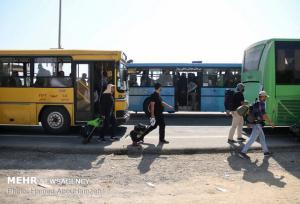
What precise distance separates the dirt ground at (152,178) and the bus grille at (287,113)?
7.32ft

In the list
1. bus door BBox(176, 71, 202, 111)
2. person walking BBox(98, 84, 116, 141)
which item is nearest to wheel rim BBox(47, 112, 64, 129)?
person walking BBox(98, 84, 116, 141)

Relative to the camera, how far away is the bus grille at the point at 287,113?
13195mm

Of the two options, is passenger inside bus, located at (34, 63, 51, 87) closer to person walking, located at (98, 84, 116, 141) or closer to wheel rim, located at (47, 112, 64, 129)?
wheel rim, located at (47, 112, 64, 129)

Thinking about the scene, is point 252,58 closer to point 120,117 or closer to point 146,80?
point 120,117

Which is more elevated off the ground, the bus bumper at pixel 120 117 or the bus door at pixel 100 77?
the bus door at pixel 100 77

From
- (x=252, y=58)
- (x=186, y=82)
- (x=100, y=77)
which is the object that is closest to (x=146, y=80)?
(x=186, y=82)

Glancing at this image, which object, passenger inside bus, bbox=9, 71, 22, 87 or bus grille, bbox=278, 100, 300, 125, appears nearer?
bus grille, bbox=278, 100, 300, 125

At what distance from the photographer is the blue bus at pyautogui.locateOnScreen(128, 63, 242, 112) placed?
812 inches

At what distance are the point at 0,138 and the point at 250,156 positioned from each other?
7556 millimetres

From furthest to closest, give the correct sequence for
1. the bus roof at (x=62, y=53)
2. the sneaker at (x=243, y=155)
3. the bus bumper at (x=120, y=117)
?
the bus roof at (x=62, y=53)
the bus bumper at (x=120, y=117)
the sneaker at (x=243, y=155)

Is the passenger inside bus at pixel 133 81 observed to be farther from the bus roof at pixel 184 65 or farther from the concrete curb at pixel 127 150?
the concrete curb at pixel 127 150

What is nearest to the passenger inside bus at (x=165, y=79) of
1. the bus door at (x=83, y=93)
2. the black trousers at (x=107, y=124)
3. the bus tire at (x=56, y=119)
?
the bus door at (x=83, y=93)

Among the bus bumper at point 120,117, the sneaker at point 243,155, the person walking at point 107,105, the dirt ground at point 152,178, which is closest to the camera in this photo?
the dirt ground at point 152,178

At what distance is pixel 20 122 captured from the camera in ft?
Answer: 45.4
